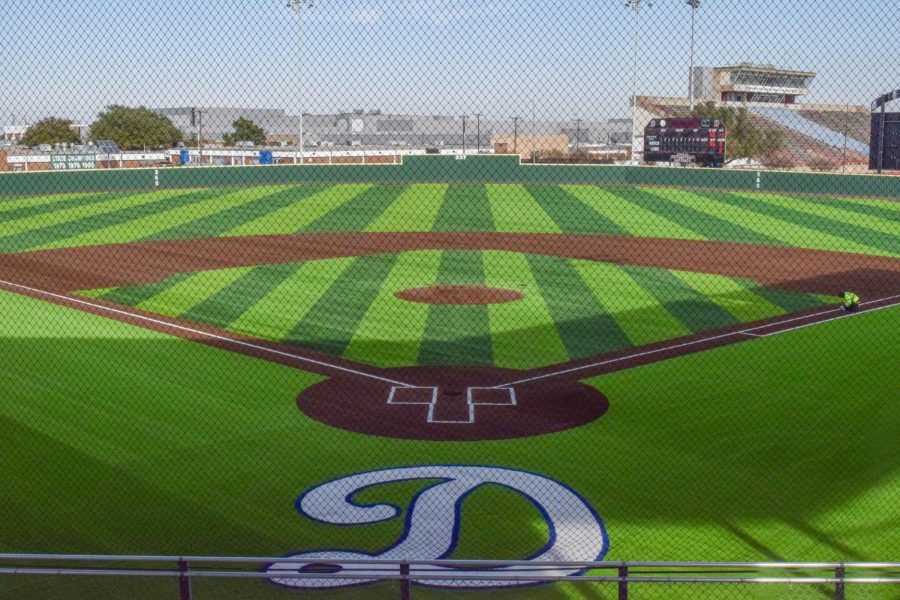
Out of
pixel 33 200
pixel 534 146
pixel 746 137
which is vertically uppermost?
pixel 746 137

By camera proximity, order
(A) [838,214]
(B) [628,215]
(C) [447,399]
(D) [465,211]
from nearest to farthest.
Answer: (C) [447,399]
(A) [838,214]
(B) [628,215]
(D) [465,211]

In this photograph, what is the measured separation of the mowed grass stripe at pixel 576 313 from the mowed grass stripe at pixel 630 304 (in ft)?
0.67

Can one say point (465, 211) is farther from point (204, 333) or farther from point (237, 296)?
point (204, 333)

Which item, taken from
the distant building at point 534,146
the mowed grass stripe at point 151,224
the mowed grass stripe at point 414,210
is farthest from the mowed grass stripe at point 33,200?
the distant building at point 534,146

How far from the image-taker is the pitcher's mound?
21844mm

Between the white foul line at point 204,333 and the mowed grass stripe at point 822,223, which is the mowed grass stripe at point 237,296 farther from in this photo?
the mowed grass stripe at point 822,223

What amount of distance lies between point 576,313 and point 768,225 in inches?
730

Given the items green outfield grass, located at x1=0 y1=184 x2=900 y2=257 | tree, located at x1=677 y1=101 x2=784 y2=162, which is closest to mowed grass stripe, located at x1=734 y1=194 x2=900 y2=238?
green outfield grass, located at x1=0 y1=184 x2=900 y2=257

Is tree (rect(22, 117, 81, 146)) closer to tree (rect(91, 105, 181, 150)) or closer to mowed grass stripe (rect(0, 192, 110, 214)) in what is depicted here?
mowed grass stripe (rect(0, 192, 110, 214))

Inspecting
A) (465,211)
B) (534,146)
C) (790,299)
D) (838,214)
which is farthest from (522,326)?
(534,146)

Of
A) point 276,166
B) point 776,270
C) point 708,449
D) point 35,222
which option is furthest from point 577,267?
point 276,166

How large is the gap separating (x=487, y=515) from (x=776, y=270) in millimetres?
18570

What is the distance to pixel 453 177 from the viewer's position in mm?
53125

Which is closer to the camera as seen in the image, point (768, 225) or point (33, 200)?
point (768, 225)
